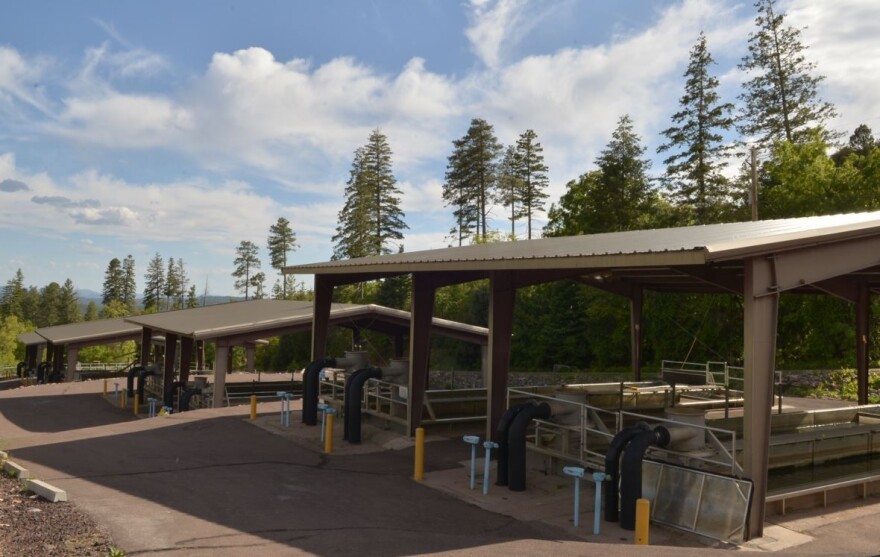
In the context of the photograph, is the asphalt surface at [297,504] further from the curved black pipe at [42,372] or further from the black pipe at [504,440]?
the curved black pipe at [42,372]

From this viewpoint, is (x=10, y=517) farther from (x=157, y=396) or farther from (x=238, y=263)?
(x=238, y=263)

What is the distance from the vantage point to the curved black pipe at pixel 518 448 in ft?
33.9

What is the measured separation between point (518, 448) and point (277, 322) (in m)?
13.7

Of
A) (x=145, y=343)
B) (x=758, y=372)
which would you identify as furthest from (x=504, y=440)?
(x=145, y=343)

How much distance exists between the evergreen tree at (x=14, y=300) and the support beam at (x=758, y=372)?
13678 cm

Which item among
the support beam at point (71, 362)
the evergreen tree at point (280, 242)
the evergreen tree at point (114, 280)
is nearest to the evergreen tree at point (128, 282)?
the evergreen tree at point (114, 280)

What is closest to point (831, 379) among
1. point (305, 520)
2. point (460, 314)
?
point (305, 520)

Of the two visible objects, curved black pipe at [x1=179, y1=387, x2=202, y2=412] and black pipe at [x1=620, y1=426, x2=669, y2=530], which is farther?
curved black pipe at [x1=179, y1=387, x2=202, y2=412]

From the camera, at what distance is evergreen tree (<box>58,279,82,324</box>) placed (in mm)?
131125

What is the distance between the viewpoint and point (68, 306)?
132625 millimetres

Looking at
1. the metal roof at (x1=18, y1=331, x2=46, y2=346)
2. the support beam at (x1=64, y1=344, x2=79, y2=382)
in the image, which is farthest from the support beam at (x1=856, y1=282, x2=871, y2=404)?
the metal roof at (x1=18, y1=331, x2=46, y2=346)

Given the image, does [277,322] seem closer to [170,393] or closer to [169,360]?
[170,393]

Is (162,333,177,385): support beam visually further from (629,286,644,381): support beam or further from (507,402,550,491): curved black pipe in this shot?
(507,402,550,491): curved black pipe

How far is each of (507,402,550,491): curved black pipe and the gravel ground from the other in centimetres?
598
